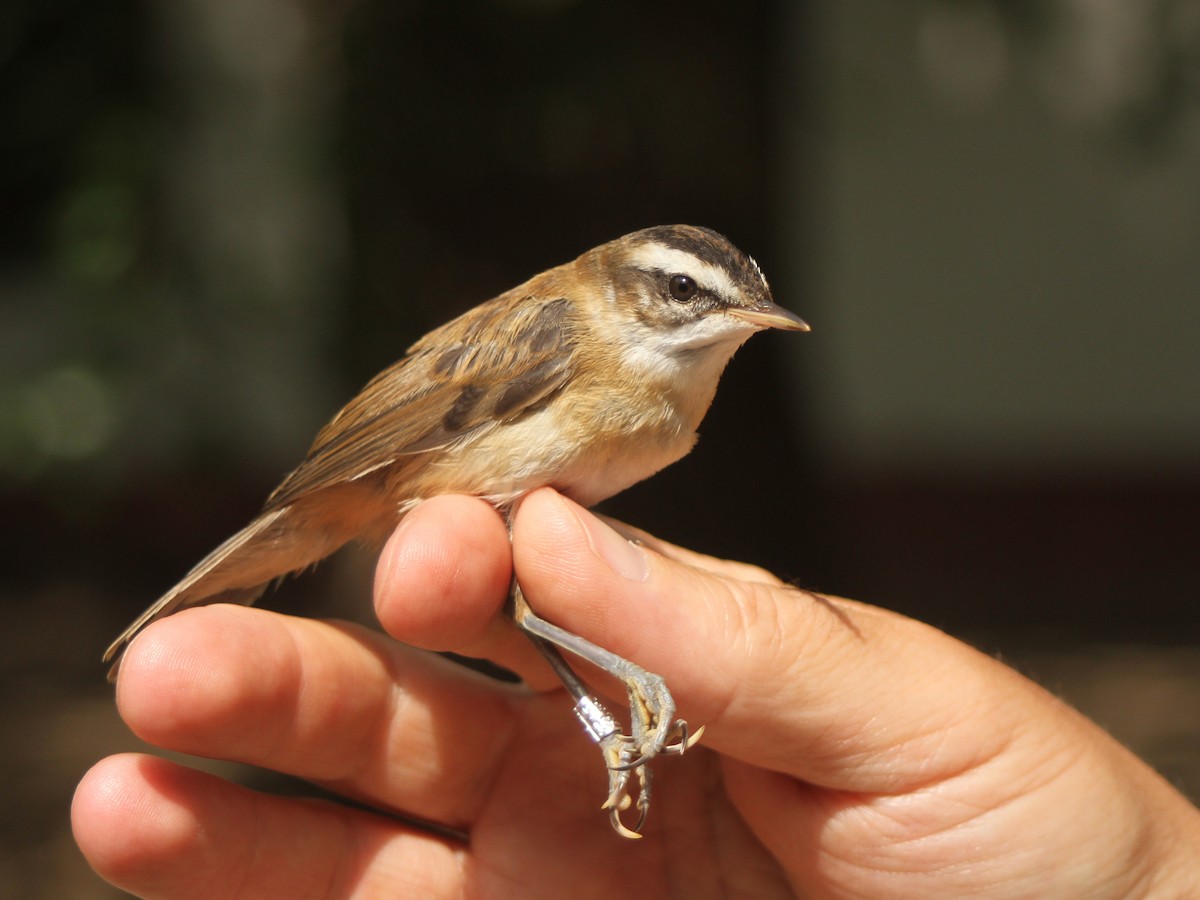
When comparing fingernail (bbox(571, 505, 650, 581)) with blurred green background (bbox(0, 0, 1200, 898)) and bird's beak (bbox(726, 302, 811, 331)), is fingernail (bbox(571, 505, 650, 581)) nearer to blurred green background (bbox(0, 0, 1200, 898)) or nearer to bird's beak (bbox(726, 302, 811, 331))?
bird's beak (bbox(726, 302, 811, 331))

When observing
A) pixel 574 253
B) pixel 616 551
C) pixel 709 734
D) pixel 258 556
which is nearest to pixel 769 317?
pixel 616 551

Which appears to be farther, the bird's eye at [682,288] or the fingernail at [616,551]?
the bird's eye at [682,288]

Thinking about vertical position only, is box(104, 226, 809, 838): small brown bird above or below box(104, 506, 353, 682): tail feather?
above

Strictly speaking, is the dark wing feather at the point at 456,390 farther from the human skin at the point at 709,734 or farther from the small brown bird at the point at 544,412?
the human skin at the point at 709,734

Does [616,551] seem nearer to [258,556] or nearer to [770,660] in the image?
[770,660]

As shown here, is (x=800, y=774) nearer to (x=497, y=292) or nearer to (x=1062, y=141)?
(x=497, y=292)

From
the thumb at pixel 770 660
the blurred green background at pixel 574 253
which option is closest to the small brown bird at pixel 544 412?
the thumb at pixel 770 660

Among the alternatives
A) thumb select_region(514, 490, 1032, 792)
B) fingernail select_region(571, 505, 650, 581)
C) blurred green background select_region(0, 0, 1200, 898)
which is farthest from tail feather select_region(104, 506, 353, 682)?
blurred green background select_region(0, 0, 1200, 898)
